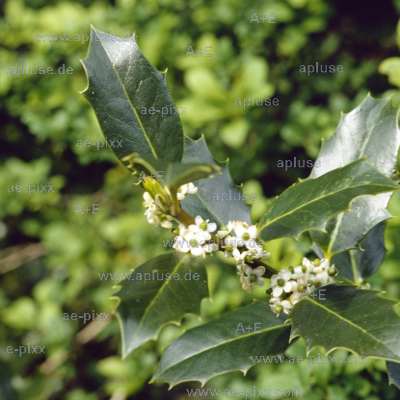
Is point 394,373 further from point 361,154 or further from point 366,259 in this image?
point 361,154

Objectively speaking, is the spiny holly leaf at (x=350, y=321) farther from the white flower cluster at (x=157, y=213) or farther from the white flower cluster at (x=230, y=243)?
the white flower cluster at (x=157, y=213)

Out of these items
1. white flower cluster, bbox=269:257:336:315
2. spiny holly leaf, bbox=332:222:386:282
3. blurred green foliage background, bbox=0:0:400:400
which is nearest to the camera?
white flower cluster, bbox=269:257:336:315

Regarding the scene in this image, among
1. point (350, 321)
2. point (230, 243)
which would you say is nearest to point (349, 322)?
point (350, 321)

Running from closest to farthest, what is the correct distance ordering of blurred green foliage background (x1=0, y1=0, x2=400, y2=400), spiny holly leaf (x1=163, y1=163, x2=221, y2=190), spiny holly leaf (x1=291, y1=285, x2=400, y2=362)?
1. spiny holly leaf (x1=163, y1=163, x2=221, y2=190)
2. spiny holly leaf (x1=291, y1=285, x2=400, y2=362)
3. blurred green foliage background (x1=0, y1=0, x2=400, y2=400)

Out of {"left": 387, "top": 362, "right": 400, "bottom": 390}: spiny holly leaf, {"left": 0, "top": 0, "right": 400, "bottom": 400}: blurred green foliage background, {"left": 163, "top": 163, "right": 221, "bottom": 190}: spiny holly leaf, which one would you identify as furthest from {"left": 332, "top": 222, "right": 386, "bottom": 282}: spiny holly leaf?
{"left": 0, "top": 0, "right": 400, "bottom": 400}: blurred green foliage background

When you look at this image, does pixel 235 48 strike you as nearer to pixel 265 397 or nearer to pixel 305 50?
pixel 305 50

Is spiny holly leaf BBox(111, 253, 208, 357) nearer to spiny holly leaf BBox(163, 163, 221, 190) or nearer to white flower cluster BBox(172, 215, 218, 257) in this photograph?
white flower cluster BBox(172, 215, 218, 257)

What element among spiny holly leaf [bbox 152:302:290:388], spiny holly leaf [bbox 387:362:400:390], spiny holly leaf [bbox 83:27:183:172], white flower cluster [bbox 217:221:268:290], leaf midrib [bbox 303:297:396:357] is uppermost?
spiny holly leaf [bbox 83:27:183:172]

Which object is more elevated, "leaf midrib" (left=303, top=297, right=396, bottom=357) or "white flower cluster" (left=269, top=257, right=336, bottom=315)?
"white flower cluster" (left=269, top=257, right=336, bottom=315)
